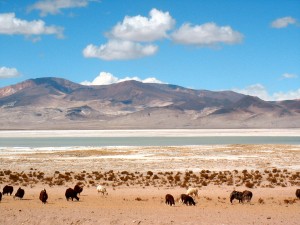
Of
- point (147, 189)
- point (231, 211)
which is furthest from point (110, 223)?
point (147, 189)

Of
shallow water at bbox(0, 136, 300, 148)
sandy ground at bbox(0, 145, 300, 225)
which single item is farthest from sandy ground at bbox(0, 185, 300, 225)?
shallow water at bbox(0, 136, 300, 148)

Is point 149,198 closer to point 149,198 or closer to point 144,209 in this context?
point 149,198

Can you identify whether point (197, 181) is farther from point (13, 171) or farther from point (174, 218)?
point (13, 171)

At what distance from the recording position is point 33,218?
14.6 metres

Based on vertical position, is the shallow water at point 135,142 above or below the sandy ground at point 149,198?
above

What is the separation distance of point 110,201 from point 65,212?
3534mm

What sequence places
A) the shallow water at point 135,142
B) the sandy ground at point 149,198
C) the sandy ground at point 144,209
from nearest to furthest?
the sandy ground at point 144,209 < the sandy ground at point 149,198 < the shallow water at point 135,142

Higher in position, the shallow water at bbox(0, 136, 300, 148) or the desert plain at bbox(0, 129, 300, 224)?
the shallow water at bbox(0, 136, 300, 148)

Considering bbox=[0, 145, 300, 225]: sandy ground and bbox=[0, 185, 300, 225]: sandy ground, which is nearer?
bbox=[0, 185, 300, 225]: sandy ground

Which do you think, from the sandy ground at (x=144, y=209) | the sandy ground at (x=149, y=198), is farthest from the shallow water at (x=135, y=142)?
the sandy ground at (x=144, y=209)

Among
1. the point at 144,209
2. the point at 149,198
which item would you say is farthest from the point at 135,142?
the point at 144,209

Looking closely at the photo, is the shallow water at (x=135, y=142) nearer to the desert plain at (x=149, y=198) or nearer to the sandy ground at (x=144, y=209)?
the desert plain at (x=149, y=198)

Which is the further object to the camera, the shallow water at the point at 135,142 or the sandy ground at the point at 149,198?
the shallow water at the point at 135,142

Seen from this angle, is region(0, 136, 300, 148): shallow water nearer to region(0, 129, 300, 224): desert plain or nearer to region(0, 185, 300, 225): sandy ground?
region(0, 129, 300, 224): desert plain
